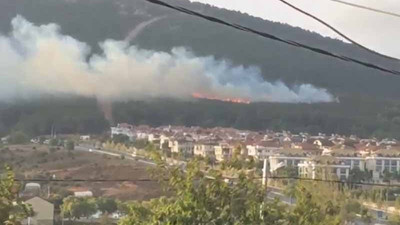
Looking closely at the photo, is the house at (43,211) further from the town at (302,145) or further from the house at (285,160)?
the house at (285,160)

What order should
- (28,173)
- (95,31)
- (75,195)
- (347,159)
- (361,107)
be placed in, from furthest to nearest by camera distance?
(95,31)
(361,107)
(347,159)
(28,173)
(75,195)

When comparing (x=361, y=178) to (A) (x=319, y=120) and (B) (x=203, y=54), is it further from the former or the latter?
(B) (x=203, y=54)

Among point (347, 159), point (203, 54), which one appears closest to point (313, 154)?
point (347, 159)

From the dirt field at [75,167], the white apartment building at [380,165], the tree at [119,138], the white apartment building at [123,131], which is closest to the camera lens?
the dirt field at [75,167]

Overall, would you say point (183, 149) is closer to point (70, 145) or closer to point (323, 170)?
point (323, 170)

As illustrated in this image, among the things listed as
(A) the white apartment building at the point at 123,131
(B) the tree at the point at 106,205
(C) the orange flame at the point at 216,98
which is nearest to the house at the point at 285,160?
(B) the tree at the point at 106,205

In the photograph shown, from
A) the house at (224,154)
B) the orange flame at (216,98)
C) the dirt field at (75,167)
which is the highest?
the orange flame at (216,98)
